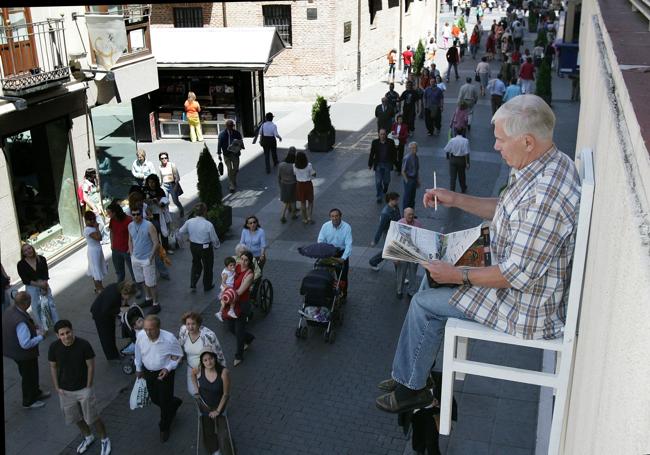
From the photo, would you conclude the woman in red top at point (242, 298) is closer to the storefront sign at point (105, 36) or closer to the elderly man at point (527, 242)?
the elderly man at point (527, 242)

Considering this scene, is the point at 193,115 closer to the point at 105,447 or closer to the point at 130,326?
the point at 130,326

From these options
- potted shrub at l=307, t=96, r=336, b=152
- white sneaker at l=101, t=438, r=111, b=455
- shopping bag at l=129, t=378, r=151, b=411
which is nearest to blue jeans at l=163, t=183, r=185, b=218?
potted shrub at l=307, t=96, r=336, b=152

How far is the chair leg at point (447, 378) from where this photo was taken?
339 cm

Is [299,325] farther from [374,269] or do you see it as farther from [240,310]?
[374,269]

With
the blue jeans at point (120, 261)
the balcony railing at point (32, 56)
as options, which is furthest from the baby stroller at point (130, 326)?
the balcony railing at point (32, 56)

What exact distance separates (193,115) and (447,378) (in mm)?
21148

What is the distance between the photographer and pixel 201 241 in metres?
11.9

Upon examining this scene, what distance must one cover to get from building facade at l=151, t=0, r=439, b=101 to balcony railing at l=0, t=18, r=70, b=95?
46.9 feet

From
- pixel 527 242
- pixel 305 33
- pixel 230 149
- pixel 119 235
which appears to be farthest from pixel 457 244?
pixel 305 33

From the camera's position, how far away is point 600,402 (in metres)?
2.04

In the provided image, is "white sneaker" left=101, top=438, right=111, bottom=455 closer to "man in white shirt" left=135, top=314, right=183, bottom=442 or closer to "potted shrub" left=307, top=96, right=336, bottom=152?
"man in white shirt" left=135, top=314, right=183, bottom=442

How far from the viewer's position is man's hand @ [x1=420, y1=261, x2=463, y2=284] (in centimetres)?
323

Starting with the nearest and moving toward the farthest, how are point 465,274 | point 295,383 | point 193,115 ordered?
1. point 465,274
2. point 295,383
3. point 193,115

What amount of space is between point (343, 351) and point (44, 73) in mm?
7641
